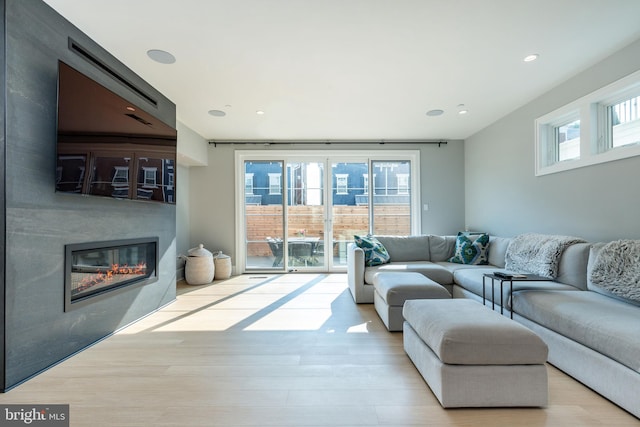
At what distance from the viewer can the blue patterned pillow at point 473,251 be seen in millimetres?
3953

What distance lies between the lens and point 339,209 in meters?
5.53

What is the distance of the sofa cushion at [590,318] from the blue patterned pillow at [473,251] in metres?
1.50

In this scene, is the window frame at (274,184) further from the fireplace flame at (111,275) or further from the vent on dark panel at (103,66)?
the fireplace flame at (111,275)

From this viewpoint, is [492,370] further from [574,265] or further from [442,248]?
[442,248]

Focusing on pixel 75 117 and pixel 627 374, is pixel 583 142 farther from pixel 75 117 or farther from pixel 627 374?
pixel 75 117

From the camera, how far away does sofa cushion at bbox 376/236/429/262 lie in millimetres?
4270

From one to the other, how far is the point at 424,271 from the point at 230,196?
3.58m

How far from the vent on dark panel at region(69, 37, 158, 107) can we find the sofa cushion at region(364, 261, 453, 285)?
3202mm

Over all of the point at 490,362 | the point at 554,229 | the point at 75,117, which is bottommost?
the point at 490,362

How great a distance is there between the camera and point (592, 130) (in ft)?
9.37

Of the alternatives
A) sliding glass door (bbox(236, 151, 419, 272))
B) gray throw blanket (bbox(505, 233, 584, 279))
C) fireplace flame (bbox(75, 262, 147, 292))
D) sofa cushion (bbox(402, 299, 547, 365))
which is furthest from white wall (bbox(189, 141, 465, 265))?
sofa cushion (bbox(402, 299, 547, 365))

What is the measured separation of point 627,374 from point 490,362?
67cm

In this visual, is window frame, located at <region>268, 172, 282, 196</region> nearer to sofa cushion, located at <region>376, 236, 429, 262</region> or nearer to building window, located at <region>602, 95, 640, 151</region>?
sofa cushion, located at <region>376, 236, 429, 262</region>

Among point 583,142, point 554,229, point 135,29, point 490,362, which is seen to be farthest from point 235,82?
point 554,229
